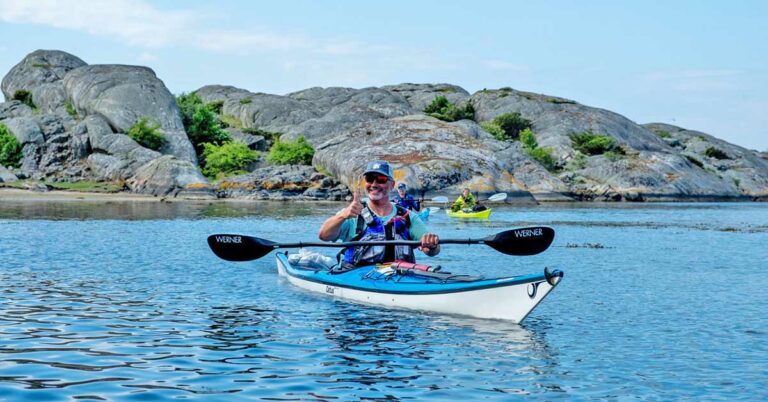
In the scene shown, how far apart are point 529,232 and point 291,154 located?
5721 centimetres

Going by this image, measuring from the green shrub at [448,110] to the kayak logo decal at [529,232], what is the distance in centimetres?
8645

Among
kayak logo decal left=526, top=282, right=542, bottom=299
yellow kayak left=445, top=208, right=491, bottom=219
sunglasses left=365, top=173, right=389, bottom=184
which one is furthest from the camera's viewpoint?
yellow kayak left=445, top=208, right=491, bottom=219

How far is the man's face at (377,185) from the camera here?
12883 millimetres

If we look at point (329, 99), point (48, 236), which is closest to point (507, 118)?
point (329, 99)

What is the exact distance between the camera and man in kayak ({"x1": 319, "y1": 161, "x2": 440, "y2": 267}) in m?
12.9

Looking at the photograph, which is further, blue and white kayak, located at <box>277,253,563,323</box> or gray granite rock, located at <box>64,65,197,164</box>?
gray granite rock, located at <box>64,65,197,164</box>

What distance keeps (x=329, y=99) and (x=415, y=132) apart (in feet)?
144

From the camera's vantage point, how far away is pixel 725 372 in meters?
9.40

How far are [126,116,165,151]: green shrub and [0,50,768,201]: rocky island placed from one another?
0.35 feet

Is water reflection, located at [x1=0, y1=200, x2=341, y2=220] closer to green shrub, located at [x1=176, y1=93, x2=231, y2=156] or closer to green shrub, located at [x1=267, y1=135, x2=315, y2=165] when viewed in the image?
green shrub, located at [x1=267, y1=135, x2=315, y2=165]

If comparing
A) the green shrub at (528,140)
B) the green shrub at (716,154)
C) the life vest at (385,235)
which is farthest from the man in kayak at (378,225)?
the green shrub at (716,154)

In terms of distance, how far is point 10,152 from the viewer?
62219 millimetres

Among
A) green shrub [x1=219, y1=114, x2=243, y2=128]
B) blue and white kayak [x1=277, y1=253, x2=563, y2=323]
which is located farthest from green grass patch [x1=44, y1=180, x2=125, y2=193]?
blue and white kayak [x1=277, y1=253, x2=563, y2=323]

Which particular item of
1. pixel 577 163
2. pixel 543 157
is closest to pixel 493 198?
pixel 543 157
